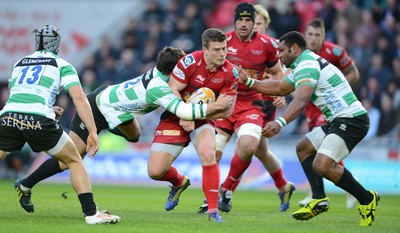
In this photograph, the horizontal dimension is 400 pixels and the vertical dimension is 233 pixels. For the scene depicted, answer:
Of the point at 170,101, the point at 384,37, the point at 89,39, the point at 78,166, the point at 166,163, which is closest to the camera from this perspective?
the point at 78,166

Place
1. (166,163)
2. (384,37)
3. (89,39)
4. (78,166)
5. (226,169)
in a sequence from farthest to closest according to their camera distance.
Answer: (89,39), (384,37), (226,169), (166,163), (78,166)

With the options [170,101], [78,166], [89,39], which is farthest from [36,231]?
[89,39]

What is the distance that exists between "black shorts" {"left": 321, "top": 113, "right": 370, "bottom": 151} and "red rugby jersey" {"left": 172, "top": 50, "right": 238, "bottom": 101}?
1.40 meters

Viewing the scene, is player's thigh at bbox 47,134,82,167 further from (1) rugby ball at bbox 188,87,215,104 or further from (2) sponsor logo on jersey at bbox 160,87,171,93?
(1) rugby ball at bbox 188,87,215,104

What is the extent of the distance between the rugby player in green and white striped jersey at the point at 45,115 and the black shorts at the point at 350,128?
3.10m

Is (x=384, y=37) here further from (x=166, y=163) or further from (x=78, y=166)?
(x=78, y=166)

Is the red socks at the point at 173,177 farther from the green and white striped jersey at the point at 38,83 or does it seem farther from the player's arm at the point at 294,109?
the green and white striped jersey at the point at 38,83

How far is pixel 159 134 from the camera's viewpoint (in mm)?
10789

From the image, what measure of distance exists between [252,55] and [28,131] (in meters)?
4.53

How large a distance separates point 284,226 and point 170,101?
2.09 metres

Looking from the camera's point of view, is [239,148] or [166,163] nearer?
[166,163]

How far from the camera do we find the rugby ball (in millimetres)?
10336

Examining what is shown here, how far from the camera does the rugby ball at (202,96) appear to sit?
33.9ft

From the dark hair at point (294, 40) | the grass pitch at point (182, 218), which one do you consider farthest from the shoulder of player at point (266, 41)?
the grass pitch at point (182, 218)
